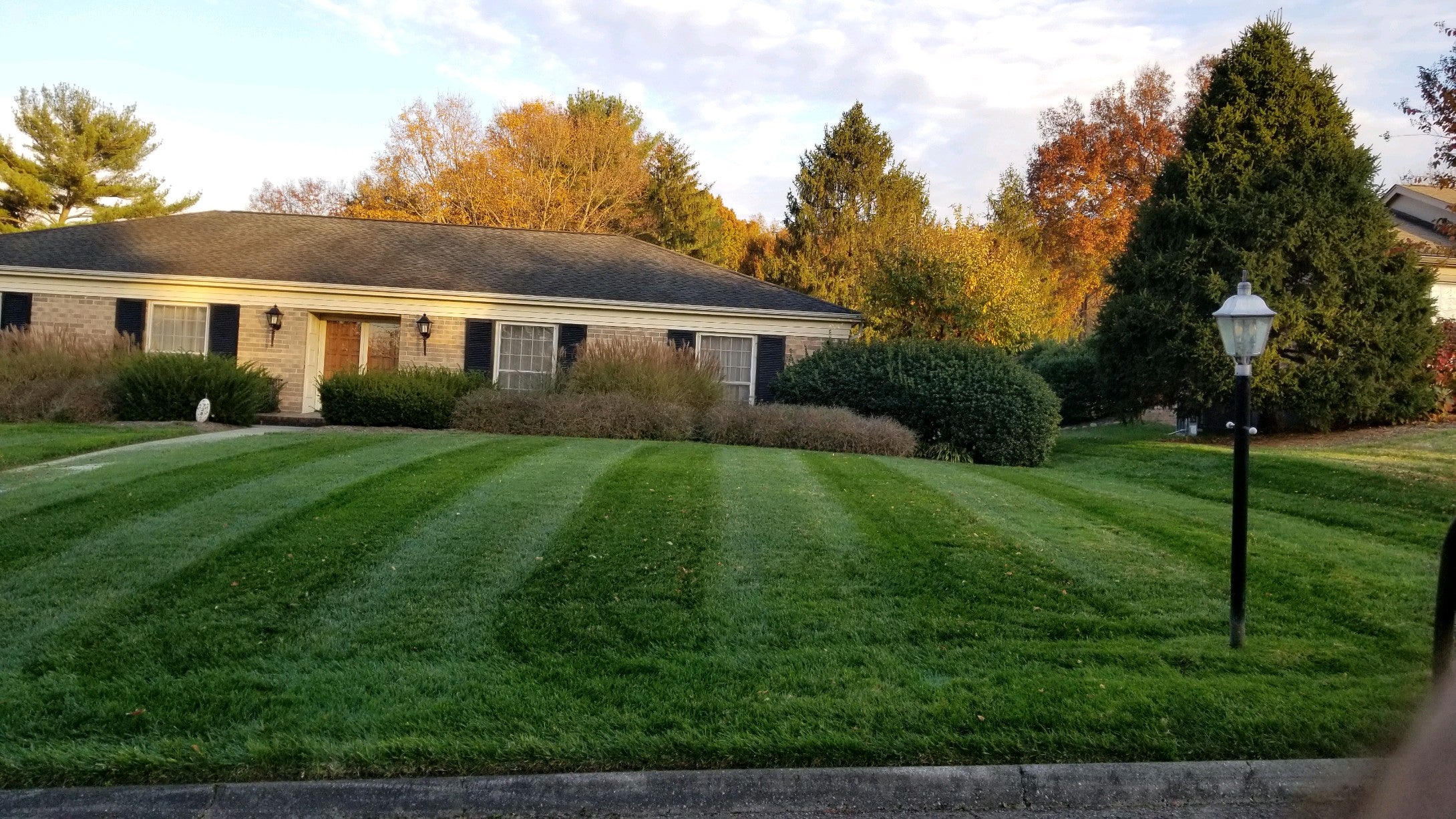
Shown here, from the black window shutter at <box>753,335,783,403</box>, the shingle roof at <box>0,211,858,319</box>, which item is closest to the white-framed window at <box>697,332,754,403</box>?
the black window shutter at <box>753,335,783,403</box>

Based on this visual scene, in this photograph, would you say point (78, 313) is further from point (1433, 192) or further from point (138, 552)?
point (1433, 192)

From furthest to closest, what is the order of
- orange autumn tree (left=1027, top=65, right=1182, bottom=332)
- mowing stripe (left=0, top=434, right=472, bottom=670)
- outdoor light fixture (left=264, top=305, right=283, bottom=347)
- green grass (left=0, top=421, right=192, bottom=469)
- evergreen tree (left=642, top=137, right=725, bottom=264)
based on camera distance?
evergreen tree (left=642, top=137, right=725, bottom=264), orange autumn tree (left=1027, top=65, right=1182, bottom=332), outdoor light fixture (left=264, top=305, right=283, bottom=347), green grass (left=0, top=421, right=192, bottom=469), mowing stripe (left=0, top=434, right=472, bottom=670)

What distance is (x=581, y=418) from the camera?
15.7m

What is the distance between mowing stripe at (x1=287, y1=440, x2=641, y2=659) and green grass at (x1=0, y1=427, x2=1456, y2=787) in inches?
1.1

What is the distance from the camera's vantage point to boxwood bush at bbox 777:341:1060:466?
52.1 feet

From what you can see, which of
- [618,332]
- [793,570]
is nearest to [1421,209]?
[618,332]

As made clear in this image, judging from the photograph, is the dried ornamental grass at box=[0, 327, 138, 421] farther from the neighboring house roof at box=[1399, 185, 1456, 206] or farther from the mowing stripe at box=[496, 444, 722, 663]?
the neighboring house roof at box=[1399, 185, 1456, 206]

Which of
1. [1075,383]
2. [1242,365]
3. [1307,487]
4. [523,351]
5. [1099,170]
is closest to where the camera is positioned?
[1242,365]

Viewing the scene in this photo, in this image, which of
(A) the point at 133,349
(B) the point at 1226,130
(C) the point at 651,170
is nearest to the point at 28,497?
(A) the point at 133,349

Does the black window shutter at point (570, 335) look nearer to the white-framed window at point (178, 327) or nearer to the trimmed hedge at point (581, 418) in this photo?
the trimmed hedge at point (581, 418)

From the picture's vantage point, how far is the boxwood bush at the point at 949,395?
15.9m

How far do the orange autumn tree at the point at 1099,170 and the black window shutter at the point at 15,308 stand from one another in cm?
3134

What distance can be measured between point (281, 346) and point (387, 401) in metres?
5.86

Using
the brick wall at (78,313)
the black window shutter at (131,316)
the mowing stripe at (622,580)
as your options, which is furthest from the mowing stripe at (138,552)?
the brick wall at (78,313)
